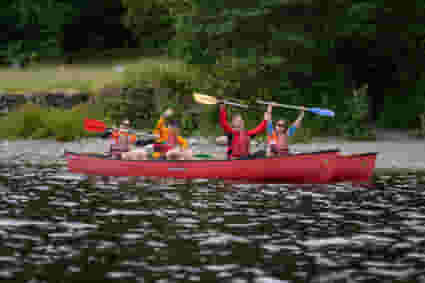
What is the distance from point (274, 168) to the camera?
14586 mm

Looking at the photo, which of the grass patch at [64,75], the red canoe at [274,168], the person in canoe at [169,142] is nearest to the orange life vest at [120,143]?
the person in canoe at [169,142]

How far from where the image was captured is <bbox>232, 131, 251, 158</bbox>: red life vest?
53.2ft

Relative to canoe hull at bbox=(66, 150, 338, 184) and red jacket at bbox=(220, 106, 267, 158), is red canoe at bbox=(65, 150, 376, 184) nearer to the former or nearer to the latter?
canoe hull at bbox=(66, 150, 338, 184)

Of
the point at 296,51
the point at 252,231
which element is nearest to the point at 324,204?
the point at 252,231

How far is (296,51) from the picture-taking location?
84.8 ft

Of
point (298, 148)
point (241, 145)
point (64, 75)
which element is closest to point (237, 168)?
point (241, 145)

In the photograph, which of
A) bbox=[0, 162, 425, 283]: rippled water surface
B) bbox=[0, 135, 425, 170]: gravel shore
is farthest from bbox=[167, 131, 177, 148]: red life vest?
bbox=[0, 162, 425, 283]: rippled water surface

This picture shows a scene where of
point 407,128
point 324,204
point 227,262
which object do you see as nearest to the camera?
point 227,262

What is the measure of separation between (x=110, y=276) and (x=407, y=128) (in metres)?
21.3

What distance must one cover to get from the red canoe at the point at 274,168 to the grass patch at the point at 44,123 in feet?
29.6

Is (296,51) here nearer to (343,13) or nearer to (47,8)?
(343,13)

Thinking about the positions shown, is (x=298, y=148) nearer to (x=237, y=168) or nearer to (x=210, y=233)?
(x=237, y=168)

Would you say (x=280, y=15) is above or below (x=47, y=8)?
below

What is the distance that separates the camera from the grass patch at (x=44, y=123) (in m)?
24.8
